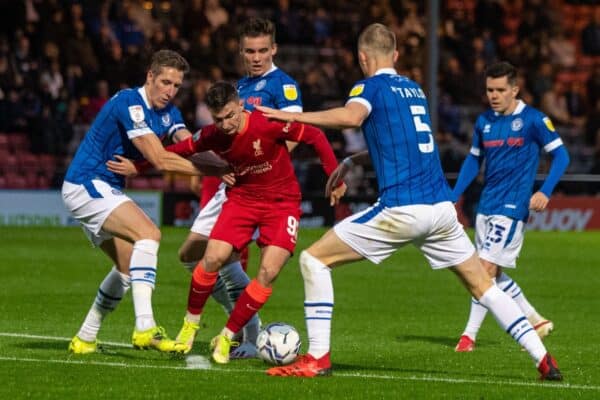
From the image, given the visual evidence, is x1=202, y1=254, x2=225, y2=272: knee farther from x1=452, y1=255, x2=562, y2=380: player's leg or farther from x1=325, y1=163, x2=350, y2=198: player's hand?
x1=452, y1=255, x2=562, y2=380: player's leg

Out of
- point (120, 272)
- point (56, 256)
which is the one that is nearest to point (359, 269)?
point (56, 256)

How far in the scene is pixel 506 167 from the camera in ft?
39.4

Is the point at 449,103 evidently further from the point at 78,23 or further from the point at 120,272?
the point at 120,272

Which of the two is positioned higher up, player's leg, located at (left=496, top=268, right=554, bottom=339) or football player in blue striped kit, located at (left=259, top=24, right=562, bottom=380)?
football player in blue striped kit, located at (left=259, top=24, right=562, bottom=380)

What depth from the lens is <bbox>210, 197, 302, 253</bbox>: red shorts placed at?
33.6 ft

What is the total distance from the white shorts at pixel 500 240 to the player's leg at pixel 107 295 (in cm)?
315

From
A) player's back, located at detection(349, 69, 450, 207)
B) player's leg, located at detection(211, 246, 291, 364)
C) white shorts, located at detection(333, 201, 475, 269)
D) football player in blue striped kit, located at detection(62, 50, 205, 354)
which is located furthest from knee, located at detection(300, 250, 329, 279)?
football player in blue striped kit, located at detection(62, 50, 205, 354)

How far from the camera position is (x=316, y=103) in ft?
87.4

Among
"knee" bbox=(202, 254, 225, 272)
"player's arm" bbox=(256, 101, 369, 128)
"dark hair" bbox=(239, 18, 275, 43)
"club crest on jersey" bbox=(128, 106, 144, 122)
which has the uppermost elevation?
"dark hair" bbox=(239, 18, 275, 43)

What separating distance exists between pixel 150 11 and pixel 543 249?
1096 centimetres

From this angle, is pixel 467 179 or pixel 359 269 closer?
pixel 467 179

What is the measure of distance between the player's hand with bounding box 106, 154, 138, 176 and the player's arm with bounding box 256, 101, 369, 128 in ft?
6.03

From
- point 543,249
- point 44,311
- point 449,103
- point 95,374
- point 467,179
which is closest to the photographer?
point 95,374

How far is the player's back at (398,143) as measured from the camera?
30.2 feet
